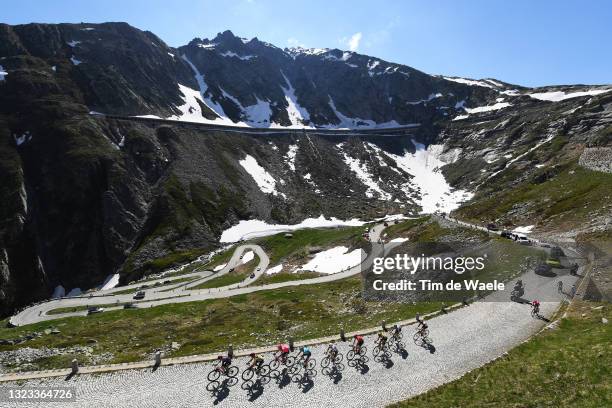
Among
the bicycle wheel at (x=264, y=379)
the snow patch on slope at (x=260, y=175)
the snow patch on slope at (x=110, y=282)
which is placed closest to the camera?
the bicycle wheel at (x=264, y=379)

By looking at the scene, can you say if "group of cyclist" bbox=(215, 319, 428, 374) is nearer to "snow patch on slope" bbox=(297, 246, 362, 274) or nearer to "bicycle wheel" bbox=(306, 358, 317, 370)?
"bicycle wheel" bbox=(306, 358, 317, 370)

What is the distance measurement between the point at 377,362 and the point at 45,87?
186573 millimetres

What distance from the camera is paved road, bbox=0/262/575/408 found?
26703 millimetres

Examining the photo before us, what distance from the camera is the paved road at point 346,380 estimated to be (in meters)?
26.7

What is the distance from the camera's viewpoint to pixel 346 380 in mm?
28516

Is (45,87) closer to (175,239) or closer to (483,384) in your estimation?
(175,239)

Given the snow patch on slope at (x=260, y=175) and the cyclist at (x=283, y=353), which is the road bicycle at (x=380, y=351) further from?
the snow patch on slope at (x=260, y=175)

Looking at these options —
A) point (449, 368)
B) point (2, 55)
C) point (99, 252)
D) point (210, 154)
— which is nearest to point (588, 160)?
point (449, 368)

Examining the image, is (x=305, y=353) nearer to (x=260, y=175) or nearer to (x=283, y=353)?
(x=283, y=353)

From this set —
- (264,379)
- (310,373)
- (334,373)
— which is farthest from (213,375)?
(334,373)

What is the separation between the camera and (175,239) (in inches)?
4980

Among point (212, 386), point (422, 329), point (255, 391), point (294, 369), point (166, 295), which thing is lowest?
point (255, 391)

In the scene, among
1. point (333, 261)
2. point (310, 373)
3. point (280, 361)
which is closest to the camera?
point (310, 373)

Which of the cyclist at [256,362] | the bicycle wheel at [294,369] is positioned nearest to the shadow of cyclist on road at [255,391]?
the cyclist at [256,362]
